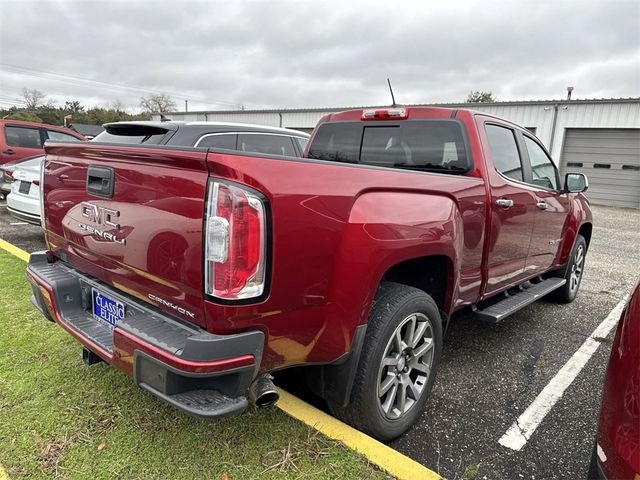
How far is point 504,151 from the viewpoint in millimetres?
3549

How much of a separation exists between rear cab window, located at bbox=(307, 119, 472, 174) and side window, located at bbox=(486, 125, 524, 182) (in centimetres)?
32

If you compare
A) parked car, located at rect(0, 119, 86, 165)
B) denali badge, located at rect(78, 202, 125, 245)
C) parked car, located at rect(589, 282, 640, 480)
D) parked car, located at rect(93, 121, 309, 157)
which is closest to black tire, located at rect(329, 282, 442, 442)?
parked car, located at rect(589, 282, 640, 480)

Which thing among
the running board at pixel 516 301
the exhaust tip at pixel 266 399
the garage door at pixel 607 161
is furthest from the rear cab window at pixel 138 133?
the garage door at pixel 607 161

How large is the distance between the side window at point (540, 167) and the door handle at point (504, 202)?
87 centimetres

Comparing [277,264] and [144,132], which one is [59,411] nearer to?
[277,264]

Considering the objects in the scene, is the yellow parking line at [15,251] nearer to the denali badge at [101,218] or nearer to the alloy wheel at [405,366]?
the denali badge at [101,218]

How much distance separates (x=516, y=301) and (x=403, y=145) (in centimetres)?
162

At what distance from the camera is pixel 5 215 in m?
8.69

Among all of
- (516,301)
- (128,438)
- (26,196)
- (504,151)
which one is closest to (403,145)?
(504,151)

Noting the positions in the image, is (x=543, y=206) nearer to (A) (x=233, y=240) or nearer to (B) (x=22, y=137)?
(A) (x=233, y=240)

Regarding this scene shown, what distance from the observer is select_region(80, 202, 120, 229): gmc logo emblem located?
2.12 m

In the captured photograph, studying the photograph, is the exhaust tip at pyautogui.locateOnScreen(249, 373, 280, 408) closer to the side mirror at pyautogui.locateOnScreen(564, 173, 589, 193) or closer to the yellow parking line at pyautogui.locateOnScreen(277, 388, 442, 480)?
the yellow parking line at pyautogui.locateOnScreen(277, 388, 442, 480)

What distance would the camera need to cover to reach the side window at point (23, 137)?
33.3ft

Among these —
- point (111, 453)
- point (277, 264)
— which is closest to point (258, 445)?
point (111, 453)
